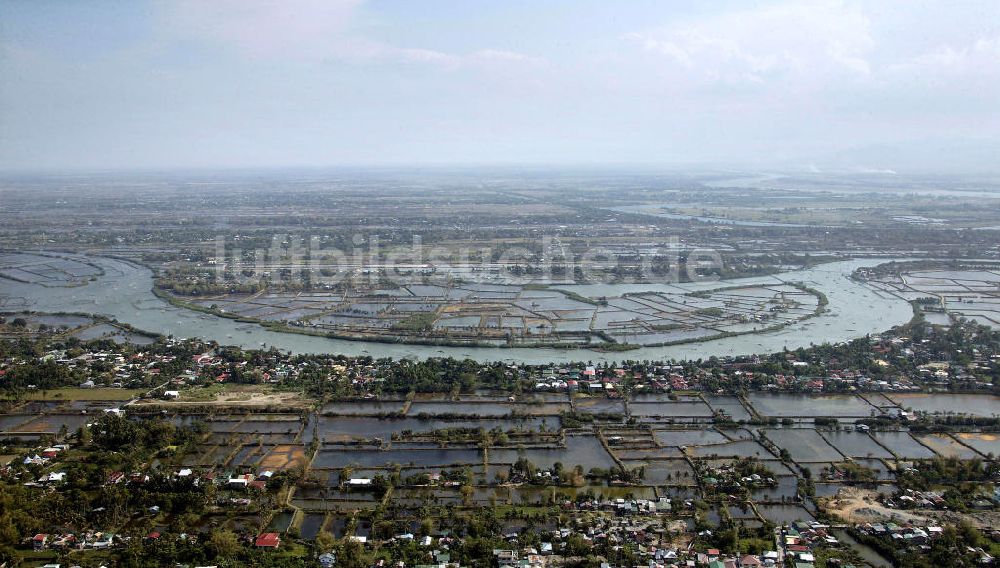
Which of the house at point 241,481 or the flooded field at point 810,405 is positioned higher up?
the flooded field at point 810,405

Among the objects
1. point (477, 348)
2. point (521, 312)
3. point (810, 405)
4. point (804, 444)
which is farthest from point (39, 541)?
point (521, 312)

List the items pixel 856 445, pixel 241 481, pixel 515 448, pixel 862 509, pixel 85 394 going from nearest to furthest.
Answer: pixel 862 509, pixel 241 481, pixel 515 448, pixel 856 445, pixel 85 394

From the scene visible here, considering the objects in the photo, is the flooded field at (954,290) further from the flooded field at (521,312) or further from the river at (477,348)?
the flooded field at (521,312)

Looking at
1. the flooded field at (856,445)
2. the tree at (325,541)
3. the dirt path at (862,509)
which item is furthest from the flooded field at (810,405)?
the tree at (325,541)

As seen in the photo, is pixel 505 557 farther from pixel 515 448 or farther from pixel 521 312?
pixel 521 312

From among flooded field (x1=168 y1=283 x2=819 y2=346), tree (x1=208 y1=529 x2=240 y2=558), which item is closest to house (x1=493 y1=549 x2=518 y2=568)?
tree (x1=208 y1=529 x2=240 y2=558)

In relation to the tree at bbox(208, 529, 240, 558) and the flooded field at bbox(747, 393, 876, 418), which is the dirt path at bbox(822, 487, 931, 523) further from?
the tree at bbox(208, 529, 240, 558)
